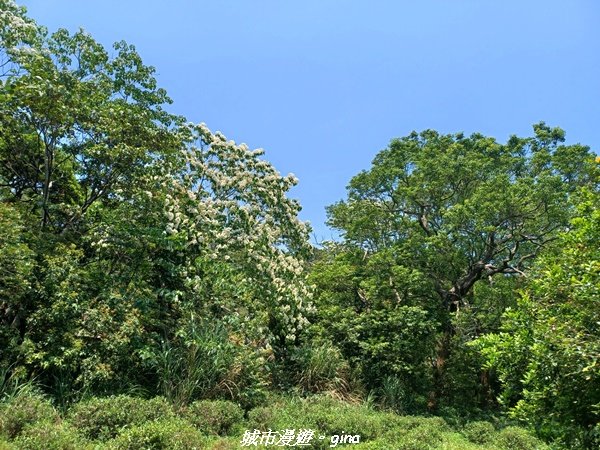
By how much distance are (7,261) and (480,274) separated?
10745 millimetres

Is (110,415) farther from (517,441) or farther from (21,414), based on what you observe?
(517,441)

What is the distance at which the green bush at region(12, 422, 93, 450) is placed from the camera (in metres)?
4.38

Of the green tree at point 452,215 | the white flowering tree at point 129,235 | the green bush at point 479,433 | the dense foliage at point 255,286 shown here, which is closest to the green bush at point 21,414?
the dense foliage at point 255,286

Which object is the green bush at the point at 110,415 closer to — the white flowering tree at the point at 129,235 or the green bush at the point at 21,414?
the green bush at the point at 21,414

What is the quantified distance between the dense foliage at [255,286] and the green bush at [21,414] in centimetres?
3

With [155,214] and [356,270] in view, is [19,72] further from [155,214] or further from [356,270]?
[356,270]

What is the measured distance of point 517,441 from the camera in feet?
23.8

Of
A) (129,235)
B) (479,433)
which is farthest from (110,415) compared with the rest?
(479,433)

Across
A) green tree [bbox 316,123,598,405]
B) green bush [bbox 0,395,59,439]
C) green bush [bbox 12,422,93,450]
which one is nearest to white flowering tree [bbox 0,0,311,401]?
green bush [bbox 0,395,59,439]

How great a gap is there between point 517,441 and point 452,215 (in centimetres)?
526

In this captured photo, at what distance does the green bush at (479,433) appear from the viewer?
7.93m

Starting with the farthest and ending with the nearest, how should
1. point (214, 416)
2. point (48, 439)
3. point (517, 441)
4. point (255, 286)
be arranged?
point (255, 286)
point (517, 441)
point (214, 416)
point (48, 439)

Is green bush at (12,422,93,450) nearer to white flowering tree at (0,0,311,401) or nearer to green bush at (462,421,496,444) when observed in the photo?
white flowering tree at (0,0,311,401)

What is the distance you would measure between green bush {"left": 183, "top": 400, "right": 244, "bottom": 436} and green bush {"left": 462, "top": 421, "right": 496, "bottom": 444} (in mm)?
4242
